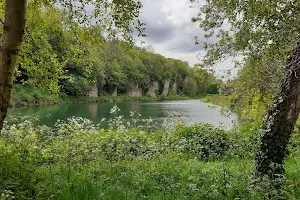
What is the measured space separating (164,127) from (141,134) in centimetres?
348

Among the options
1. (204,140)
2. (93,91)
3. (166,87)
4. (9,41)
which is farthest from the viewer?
(166,87)

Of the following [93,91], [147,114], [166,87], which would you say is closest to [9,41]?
[147,114]

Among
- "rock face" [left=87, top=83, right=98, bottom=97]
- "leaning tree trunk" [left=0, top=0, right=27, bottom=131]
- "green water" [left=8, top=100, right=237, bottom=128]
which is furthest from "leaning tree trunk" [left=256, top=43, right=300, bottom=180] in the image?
"rock face" [left=87, top=83, right=98, bottom=97]

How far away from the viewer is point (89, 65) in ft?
31.3

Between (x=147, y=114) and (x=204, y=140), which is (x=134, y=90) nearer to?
(x=147, y=114)

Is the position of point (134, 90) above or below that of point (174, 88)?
below

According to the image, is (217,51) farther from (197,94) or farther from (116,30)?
(197,94)

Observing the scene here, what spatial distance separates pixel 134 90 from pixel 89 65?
281ft

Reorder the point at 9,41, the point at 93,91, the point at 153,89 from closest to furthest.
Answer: the point at 9,41 → the point at 93,91 → the point at 153,89

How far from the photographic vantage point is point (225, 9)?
7.06 metres

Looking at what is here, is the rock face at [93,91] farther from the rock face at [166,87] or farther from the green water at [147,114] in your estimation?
the rock face at [166,87]

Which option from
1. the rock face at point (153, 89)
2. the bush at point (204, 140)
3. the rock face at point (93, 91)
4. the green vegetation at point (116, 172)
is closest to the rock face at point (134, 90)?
the rock face at point (153, 89)

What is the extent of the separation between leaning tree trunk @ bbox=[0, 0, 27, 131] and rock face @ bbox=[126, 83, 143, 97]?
290ft

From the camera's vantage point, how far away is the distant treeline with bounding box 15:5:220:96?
26.3ft
